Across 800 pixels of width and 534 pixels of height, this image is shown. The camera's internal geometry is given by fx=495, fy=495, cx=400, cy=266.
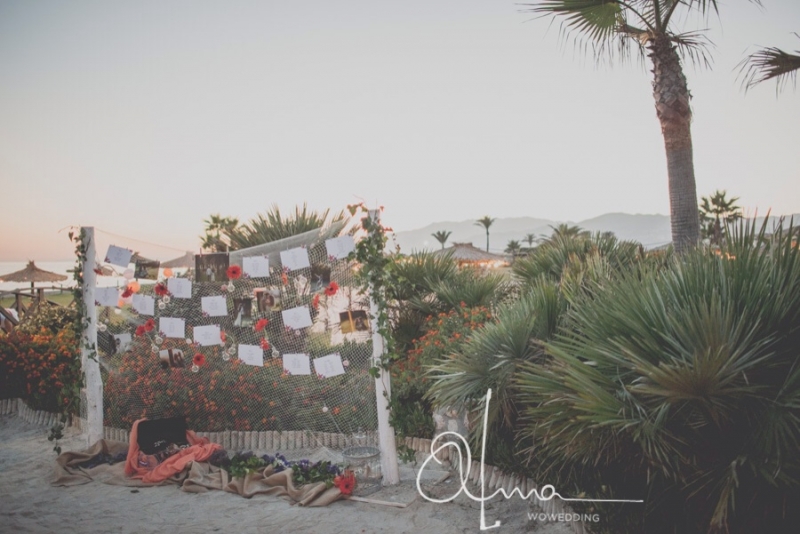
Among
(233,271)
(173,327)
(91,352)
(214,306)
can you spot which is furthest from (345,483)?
(91,352)

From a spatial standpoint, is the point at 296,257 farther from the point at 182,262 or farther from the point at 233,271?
the point at 182,262

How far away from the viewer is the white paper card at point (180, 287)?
20.1ft

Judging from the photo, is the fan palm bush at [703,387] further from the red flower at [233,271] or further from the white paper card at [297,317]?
the red flower at [233,271]

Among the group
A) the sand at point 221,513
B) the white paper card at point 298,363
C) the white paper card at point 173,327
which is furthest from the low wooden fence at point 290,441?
the white paper card at point 173,327

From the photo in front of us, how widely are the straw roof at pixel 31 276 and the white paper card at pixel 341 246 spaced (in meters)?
23.6

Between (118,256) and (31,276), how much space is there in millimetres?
21982

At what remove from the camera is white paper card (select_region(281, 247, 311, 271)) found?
17.9 ft

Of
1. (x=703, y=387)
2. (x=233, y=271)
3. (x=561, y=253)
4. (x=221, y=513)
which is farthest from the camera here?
(x=561, y=253)

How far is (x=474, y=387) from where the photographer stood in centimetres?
417

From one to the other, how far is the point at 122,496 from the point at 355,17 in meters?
10.2

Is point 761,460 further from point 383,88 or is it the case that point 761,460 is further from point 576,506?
point 383,88

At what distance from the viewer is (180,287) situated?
6.16 meters

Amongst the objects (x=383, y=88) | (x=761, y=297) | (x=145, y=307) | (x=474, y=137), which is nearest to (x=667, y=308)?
(x=761, y=297)

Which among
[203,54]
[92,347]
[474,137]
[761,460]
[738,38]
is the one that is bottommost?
[761,460]
